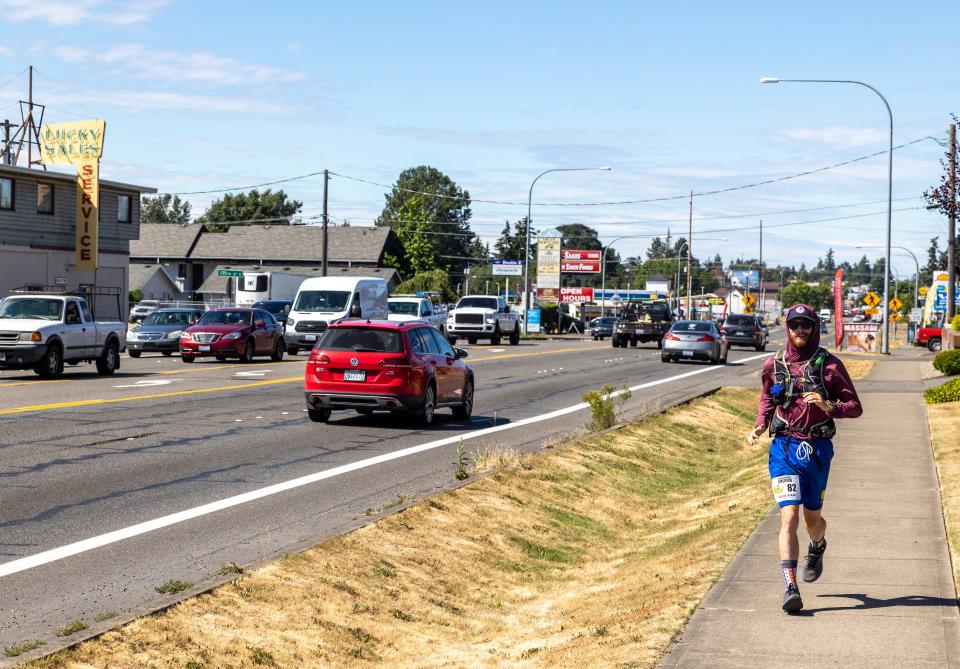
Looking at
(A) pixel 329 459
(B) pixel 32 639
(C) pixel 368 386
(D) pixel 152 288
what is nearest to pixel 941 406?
(C) pixel 368 386

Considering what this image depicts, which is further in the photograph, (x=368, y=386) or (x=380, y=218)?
(x=380, y=218)

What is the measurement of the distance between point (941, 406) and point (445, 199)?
474 feet

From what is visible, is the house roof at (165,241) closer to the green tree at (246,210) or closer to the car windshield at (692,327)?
the green tree at (246,210)

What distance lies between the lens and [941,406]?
24094mm

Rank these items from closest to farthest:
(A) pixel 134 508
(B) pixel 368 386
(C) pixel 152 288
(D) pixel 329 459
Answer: (A) pixel 134 508 < (D) pixel 329 459 < (B) pixel 368 386 < (C) pixel 152 288

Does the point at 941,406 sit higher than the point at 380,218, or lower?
lower

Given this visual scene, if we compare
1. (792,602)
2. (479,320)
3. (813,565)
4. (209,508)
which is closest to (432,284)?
(479,320)

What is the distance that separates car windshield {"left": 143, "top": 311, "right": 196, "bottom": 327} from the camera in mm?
39969

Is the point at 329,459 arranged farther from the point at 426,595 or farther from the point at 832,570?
the point at 832,570

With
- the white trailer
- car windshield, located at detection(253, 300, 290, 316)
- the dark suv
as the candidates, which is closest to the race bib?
car windshield, located at detection(253, 300, 290, 316)

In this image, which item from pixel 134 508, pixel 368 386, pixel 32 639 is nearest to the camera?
pixel 32 639

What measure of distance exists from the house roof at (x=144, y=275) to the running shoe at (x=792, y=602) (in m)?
94.7

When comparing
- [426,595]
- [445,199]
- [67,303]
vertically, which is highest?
[445,199]

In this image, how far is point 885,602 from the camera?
307 inches
